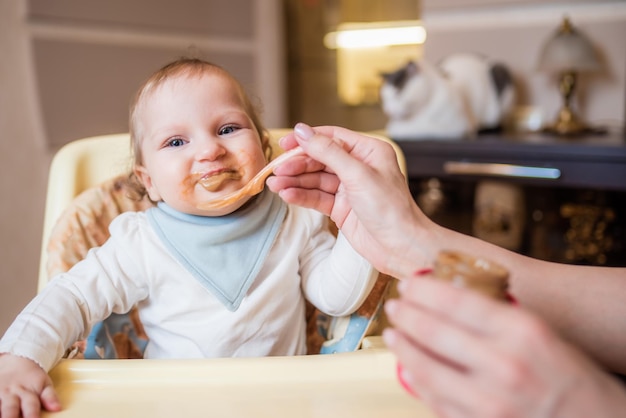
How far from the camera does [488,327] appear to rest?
41 cm

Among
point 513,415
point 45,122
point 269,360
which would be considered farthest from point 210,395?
point 45,122

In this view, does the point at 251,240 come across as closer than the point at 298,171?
No

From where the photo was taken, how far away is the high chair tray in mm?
661

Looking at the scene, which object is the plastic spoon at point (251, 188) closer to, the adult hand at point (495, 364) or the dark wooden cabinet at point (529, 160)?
the adult hand at point (495, 364)

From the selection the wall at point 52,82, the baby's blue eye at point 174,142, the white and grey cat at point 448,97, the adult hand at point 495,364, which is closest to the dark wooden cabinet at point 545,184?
the white and grey cat at point 448,97

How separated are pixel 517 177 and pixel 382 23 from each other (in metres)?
2.53

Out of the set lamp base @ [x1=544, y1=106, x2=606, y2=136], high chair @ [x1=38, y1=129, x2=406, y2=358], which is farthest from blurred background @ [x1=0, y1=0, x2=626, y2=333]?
high chair @ [x1=38, y1=129, x2=406, y2=358]

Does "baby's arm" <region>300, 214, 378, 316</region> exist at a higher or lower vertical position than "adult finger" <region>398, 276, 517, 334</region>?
lower

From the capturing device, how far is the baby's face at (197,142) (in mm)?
839

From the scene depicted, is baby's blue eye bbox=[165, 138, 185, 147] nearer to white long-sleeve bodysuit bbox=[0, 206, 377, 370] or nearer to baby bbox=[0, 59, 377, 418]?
baby bbox=[0, 59, 377, 418]

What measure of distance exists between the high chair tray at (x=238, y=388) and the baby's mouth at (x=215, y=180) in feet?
0.84

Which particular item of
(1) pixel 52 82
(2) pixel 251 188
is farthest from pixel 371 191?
(1) pixel 52 82

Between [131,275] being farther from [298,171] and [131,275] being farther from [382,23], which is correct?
[382,23]

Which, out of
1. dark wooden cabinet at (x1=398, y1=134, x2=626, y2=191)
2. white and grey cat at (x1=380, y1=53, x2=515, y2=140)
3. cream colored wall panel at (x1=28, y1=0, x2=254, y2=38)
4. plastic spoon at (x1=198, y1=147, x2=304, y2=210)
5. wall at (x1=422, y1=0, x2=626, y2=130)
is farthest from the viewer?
wall at (x1=422, y1=0, x2=626, y2=130)
